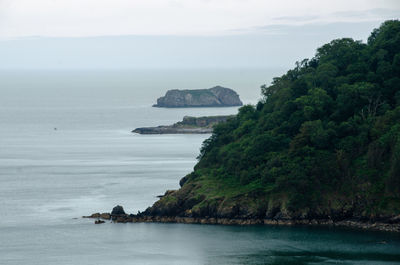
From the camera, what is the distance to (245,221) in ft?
311

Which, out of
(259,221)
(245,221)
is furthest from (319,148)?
(245,221)

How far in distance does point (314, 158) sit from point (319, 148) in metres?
3.05

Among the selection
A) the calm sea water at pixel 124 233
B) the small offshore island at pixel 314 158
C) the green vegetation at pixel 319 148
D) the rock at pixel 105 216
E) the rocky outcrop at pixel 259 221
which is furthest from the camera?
the rock at pixel 105 216

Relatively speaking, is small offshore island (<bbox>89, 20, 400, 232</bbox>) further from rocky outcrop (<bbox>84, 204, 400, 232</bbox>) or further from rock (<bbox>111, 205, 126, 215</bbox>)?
rock (<bbox>111, 205, 126, 215</bbox>)

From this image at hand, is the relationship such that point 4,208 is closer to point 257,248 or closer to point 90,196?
point 90,196

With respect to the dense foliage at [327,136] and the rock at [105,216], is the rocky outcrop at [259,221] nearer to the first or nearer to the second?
the rock at [105,216]

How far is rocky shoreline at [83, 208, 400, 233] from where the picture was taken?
89.5 meters

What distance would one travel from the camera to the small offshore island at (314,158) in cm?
9356

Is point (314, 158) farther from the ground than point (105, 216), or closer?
farther from the ground

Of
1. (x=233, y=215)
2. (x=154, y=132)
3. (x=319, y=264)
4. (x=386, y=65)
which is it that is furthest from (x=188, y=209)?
(x=154, y=132)

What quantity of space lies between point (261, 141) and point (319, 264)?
2891 centimetres

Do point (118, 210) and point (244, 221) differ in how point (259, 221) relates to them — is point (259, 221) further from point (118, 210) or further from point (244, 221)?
point (118, 210)

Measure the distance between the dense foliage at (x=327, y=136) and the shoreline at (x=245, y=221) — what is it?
1.88 m

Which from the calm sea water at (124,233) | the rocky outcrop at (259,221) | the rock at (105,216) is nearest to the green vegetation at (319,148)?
the rocky outcrop at (259,221)
